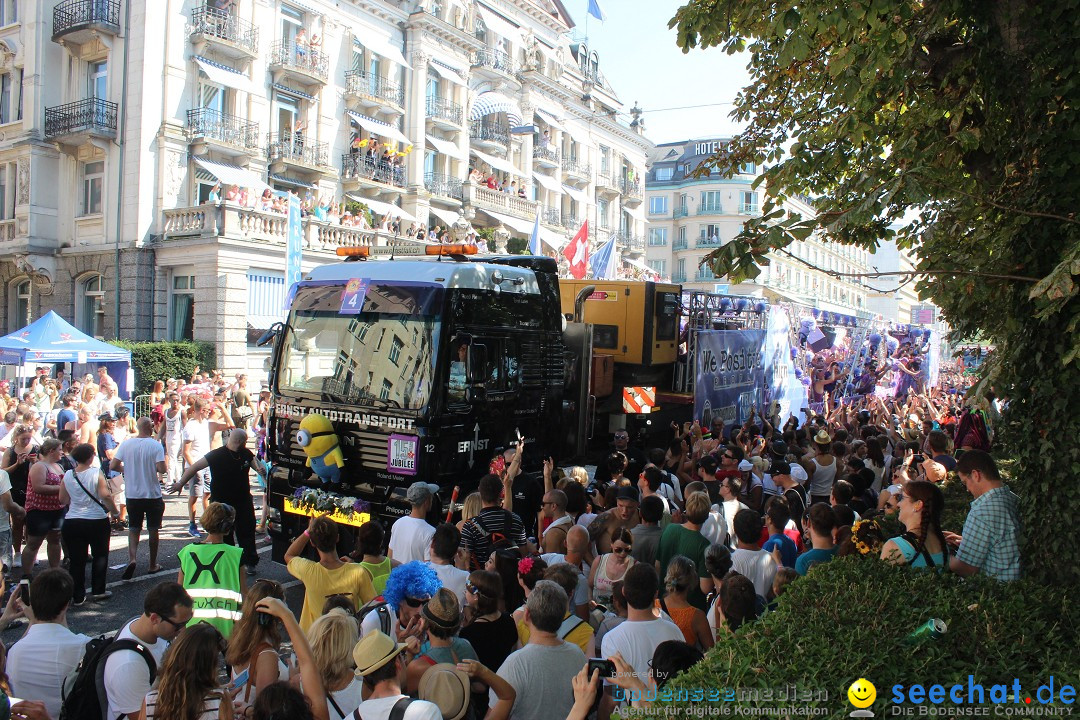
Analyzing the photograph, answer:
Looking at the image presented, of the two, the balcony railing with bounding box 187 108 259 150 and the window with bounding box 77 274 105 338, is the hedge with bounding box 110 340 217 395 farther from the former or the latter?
the balcony railing with bounding box 187 108 259 150

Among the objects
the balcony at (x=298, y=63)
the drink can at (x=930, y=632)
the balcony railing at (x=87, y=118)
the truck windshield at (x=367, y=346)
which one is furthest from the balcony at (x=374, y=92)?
the drink can at (x=930, y=632)

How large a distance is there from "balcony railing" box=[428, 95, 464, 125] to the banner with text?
21.6m

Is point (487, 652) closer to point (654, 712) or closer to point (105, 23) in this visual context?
point (654, 712)

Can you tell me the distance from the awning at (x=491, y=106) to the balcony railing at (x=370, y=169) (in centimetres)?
473

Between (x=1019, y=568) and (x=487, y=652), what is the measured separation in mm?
3274

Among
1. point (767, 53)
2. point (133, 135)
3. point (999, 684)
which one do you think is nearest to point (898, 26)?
point (767, 53)

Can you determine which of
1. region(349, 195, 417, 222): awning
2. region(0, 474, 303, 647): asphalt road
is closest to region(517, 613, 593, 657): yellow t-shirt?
region(0, 474, 303, 647): asphalt road

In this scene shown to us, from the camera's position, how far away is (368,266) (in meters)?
8.72

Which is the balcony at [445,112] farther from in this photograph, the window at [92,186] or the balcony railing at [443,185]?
the window at [92,186]

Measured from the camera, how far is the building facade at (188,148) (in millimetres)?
23359

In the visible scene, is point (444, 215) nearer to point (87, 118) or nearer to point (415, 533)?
point (87, 118)

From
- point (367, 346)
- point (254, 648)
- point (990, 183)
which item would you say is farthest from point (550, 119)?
point (254, 648)

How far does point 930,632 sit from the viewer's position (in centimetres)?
363

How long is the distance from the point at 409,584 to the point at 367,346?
4.27 meters
